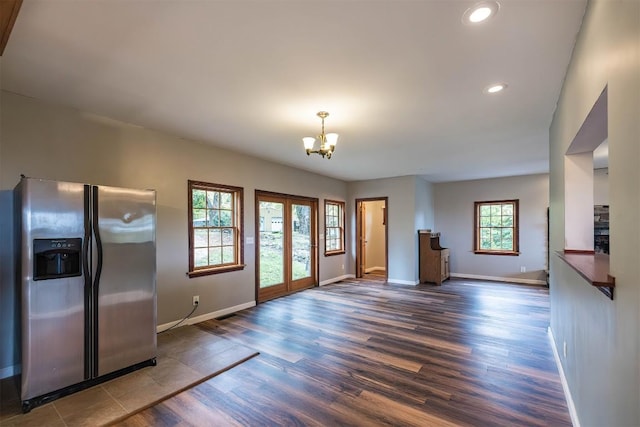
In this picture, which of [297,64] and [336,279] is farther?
[336,279]

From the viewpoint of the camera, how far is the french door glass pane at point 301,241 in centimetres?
604

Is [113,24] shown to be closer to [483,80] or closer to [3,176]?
[3,176]

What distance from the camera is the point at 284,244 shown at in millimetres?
5758

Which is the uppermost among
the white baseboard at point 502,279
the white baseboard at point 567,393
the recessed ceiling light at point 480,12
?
the recessed ceiling light at point 480,12

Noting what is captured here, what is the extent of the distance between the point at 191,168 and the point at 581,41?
13.3ft

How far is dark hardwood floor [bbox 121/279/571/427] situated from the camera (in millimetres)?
2135

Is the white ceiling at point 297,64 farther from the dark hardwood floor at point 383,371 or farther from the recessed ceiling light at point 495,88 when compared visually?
the dark hardwood floor at point 383,371

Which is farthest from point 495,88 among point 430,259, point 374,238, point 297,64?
point 374,238

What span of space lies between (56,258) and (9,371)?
51.3 inches

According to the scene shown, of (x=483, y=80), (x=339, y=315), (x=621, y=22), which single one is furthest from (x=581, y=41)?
(x=339, y=315)

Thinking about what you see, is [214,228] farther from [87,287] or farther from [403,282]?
[403,282]

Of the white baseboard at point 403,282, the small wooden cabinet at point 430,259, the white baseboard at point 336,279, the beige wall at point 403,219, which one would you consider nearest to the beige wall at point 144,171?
the white baseboard at point 336,279

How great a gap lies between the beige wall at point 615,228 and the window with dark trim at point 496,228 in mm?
5734

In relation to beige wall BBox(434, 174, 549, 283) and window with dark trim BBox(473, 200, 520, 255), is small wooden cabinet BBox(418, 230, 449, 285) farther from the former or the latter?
window with dark trim BBox(473, 200, 520, 255)
